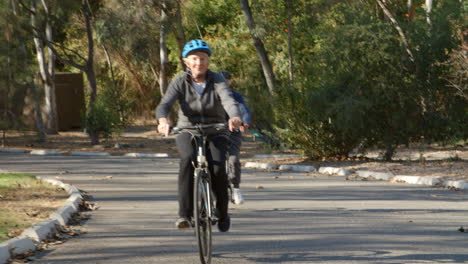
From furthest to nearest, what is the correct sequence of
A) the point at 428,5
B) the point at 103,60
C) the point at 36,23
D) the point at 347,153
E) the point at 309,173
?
the point at 103,60, the point at 36,23, the point at 428,5, the point at 347,153, the point at 309,173

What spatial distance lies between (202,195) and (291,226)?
2.76m

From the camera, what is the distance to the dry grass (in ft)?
33.8

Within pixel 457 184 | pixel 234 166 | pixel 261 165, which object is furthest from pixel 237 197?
pixel 261 165

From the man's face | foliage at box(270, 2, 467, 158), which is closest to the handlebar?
the man's face

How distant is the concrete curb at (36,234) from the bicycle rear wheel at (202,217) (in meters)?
1.78

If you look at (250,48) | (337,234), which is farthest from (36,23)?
(337,234)

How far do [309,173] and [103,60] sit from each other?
31962mm

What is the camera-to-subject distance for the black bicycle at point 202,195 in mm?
7660

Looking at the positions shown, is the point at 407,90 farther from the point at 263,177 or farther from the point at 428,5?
the point at 428,5

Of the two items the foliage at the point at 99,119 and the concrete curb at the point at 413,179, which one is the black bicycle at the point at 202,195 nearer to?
the concrete curb at the point at 413,179

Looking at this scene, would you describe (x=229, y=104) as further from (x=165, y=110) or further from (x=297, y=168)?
(x=297, y=168)

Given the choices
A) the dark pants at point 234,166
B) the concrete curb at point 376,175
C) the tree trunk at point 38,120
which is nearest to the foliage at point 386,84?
the concrete curb at point 376,175

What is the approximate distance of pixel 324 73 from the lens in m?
21.6

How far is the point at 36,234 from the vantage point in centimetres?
941
